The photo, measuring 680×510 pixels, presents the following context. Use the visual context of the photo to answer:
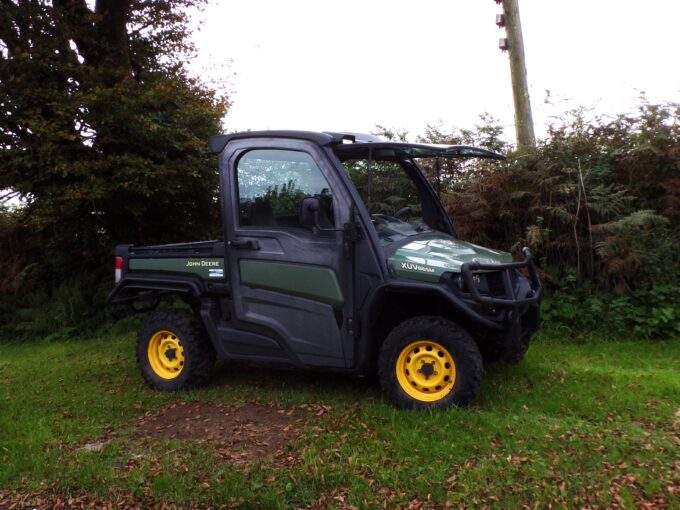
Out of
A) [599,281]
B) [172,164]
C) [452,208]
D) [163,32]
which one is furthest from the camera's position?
[163,32]

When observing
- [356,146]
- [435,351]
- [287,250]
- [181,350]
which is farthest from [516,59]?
[181,350]

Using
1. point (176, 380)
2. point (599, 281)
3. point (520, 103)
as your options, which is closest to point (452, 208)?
point (599, 281)

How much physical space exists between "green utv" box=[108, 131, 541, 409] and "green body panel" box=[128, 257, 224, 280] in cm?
1

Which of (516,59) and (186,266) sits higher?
(516,59)

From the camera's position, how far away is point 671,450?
4.09 m

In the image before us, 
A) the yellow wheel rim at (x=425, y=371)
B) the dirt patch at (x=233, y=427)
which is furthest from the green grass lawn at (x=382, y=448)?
the yellow wheel rim at (x=425, y=371)

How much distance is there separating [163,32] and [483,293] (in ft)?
30.3

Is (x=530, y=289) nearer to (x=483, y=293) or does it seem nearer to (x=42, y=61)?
(x=483, y=293)

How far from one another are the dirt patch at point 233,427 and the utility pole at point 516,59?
7551mm

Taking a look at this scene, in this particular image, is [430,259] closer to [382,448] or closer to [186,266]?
[382,448]

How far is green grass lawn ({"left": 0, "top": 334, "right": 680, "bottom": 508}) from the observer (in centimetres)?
377

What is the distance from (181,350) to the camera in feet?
19.9

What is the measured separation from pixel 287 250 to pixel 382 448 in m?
1.84

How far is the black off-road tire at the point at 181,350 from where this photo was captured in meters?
5.96
